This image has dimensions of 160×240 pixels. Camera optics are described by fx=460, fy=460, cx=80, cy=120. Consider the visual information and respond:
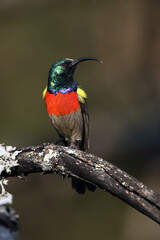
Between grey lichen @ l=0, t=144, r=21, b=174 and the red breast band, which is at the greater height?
the red breast band

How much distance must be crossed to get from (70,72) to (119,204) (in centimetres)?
327

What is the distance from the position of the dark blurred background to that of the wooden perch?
3051 mm

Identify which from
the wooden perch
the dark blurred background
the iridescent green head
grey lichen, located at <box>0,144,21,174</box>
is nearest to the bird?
the iridescent green head

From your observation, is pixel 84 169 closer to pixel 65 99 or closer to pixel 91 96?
pixel 65 99

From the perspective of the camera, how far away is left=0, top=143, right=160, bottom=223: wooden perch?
3463 millimetres

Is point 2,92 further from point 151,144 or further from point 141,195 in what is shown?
point 141,195

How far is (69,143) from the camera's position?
18.2 feet

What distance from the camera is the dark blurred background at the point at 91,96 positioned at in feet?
24.3

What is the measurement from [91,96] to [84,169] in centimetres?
541

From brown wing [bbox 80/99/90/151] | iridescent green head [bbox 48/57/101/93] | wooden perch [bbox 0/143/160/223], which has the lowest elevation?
wooden perch [bbox 0/143/160/223]

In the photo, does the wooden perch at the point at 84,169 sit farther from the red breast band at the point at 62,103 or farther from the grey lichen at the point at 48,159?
the red breast band at the point at 62,103

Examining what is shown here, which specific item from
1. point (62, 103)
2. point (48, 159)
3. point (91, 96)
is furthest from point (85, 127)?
point (91, 96)

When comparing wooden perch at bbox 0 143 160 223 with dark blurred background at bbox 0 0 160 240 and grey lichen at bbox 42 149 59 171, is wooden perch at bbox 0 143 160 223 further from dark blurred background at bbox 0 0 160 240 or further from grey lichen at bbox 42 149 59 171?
dark blurred background at bbox 0 0 160 240

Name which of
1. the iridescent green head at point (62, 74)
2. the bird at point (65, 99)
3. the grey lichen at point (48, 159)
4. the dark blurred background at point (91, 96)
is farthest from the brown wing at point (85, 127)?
the dark blurred background at point (91, 96)
